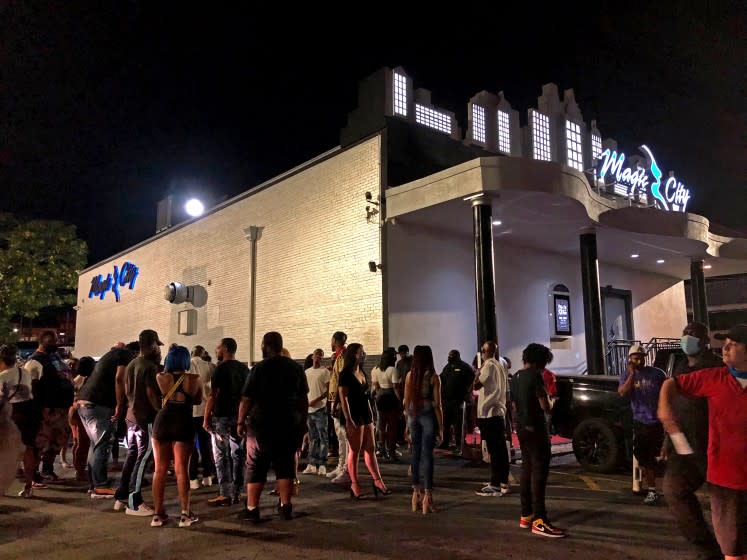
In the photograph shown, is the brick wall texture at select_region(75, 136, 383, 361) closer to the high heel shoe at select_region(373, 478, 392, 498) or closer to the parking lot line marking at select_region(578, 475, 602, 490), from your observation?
the parking lot line marking at select_region(578, 475, 602, 490)

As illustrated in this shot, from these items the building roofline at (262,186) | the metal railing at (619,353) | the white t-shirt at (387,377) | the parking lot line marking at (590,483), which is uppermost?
the building roofline at (262,186)

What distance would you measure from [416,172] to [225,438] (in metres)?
9.41

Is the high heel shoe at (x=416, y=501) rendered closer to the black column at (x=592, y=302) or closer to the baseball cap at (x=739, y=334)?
the baseball cap at (x=739, y=334)

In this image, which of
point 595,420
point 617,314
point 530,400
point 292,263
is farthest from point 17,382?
point 617,314

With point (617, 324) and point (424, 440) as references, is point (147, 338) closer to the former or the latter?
point (424, 440)

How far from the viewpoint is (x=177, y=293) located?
2067 centimetres

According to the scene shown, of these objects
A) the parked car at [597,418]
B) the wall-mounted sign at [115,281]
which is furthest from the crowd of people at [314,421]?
the wall-mounted sign at [115,281]

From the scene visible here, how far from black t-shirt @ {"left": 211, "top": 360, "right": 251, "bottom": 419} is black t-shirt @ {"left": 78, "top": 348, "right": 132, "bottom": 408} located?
5.27 feet

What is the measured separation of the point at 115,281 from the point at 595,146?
22225 mm

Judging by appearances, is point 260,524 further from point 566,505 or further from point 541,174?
point 541,174

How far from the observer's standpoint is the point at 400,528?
18.2 feet

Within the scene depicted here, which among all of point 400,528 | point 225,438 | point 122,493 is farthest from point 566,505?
point 122,493

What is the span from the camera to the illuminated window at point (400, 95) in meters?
14.5

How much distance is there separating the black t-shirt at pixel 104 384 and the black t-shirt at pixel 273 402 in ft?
8.39
